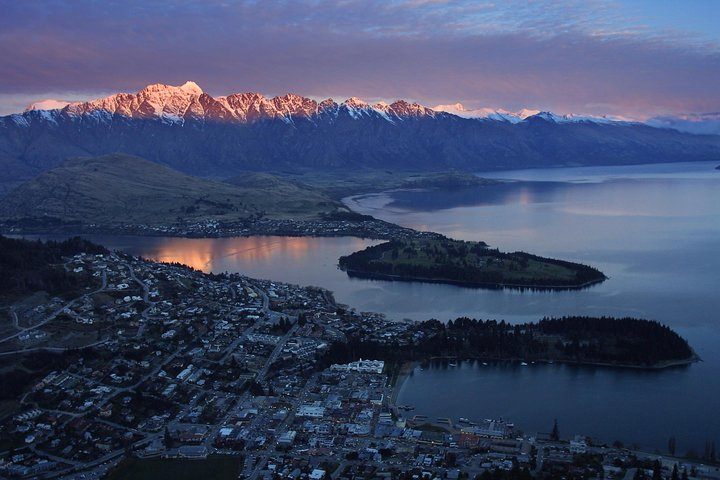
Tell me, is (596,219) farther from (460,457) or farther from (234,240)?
(460,457)

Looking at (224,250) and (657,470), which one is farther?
(224,250)

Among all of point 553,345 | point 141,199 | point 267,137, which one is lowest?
point 553,345

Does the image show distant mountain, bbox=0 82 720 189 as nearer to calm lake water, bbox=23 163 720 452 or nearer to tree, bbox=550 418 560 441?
calm lake water, bbox=23 163 720 452

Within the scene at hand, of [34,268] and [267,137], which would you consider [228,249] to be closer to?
[34,268]

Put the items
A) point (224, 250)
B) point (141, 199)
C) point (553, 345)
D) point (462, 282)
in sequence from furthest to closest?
1. point (141, 199)
2. point (224, 250)
3. point (462, 282)
4. point (553, 345)

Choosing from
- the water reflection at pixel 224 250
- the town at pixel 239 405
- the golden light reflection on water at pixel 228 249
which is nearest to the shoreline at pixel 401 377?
the town at pixel 239 405

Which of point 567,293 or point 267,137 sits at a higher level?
point 267,137

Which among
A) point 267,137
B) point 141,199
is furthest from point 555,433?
point 267,137

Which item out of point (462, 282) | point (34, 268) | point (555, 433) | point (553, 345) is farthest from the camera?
point (462, 282)
